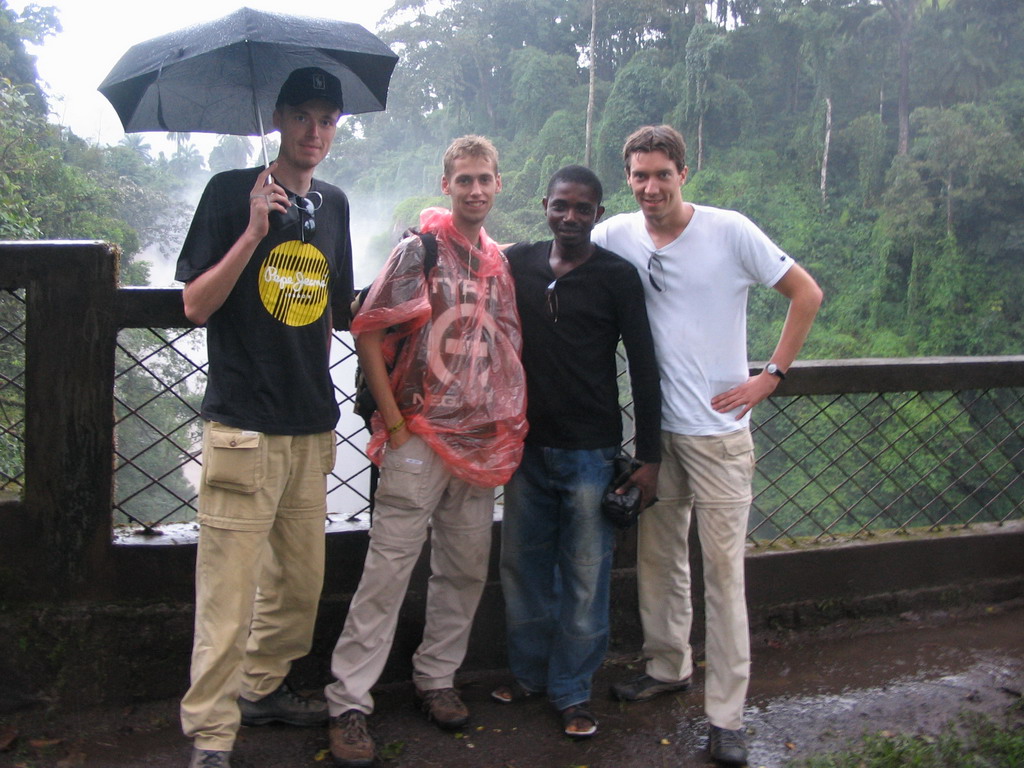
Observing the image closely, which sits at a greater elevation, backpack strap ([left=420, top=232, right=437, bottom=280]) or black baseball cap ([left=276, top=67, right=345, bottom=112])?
black baseball cap ([left=276, top=67, right=345, bottom=112])

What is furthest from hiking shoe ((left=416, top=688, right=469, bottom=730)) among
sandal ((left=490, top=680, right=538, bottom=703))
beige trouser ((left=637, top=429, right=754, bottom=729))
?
beige trouser ((left=637, top=429, right=754, bottom=729))

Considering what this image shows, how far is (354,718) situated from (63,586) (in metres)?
0.90

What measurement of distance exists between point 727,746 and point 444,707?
765mm

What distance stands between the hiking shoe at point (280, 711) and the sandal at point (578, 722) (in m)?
0.67

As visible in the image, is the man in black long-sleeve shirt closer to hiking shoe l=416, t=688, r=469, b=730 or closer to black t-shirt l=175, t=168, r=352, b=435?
hiking shoe l=416, t=688, r=469, b=730

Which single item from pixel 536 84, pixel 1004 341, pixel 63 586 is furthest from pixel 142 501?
pixel 536 84

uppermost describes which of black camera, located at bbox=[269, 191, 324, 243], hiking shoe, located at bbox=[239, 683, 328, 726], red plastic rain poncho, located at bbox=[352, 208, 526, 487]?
black camera, located at bbox=[269, 191, 324, 243]

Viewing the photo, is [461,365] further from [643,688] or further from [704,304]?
[643,688]

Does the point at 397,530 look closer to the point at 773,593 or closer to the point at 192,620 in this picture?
the point at 192,620

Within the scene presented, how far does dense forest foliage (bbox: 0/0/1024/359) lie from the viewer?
28.4 meters

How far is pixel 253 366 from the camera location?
2188 mm

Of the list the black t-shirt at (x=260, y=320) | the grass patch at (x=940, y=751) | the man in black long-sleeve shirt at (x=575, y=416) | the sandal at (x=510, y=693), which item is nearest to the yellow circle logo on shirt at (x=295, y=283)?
the black t-shirt at (x=260, y=320)

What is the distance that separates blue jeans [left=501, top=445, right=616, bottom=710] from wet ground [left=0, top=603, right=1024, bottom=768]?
0.57 feet

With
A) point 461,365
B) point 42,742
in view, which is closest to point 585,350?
point 461,365
